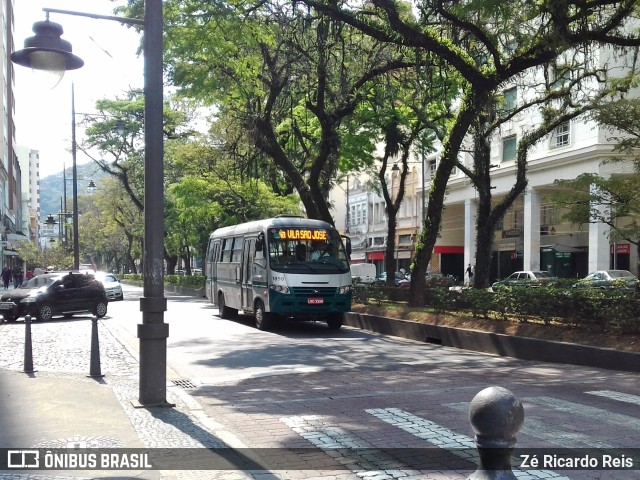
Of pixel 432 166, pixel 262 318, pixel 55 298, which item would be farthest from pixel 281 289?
pixel 432 166

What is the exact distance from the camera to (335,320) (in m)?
18.1

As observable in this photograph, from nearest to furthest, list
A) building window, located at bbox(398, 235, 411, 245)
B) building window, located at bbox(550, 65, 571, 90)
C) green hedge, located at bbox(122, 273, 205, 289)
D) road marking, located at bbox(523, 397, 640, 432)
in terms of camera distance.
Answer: road marking, located at bbox(523, 397, 640, 432), building window, located at bbox(550, 65, 571, 90), green hedge, located at bbox(122, 273, 205, 289), building window, located at bbox(398, 235, 411, 245)

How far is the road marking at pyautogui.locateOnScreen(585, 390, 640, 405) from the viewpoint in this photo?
811 cm

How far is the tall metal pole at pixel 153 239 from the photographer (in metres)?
7.70

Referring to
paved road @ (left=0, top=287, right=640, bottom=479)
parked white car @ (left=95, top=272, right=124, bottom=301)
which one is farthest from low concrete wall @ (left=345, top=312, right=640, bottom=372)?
parked white car @ (left=95, top=272, right=124, bottom=301)

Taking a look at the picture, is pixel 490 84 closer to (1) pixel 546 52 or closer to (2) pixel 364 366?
(1) pixel 546 52

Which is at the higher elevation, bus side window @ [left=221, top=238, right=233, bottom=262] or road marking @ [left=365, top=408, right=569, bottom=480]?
bus side window @ [left=221, top=238, right=233, bottom=262]

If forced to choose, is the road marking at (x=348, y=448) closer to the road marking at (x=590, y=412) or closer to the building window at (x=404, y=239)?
the road marking at (x=590, y=412)

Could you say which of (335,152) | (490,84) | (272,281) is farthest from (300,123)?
(490,84)

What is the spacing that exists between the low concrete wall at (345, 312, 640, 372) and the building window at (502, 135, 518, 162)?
30428 millimetres

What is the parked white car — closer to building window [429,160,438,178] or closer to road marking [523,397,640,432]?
road marking [523,397,640,432]

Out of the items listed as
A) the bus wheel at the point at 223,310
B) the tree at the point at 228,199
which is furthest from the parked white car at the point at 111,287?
the bus wheel at the point at 223,310

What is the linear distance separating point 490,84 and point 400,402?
835 cm

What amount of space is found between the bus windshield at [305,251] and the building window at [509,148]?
30.0 m
